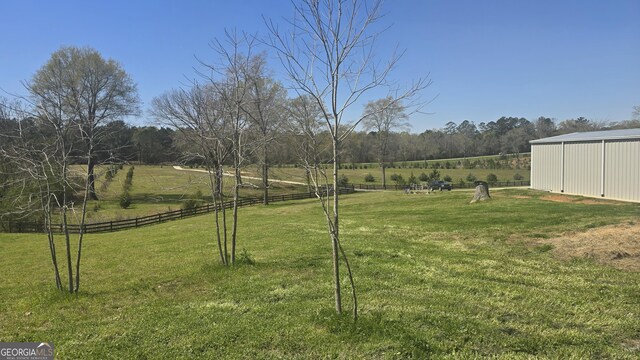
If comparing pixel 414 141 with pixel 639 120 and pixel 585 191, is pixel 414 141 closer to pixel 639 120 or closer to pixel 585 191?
pixel 639 120

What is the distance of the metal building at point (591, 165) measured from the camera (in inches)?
819

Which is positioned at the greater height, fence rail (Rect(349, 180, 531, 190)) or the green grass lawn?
the green grass lawn

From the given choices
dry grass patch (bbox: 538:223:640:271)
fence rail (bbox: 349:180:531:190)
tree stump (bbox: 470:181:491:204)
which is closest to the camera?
dry grass patch (bbox: 538:223:640:271)

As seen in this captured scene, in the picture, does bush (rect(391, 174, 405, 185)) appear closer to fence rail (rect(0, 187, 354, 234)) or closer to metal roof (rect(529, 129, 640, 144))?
metal roof (rect(529, 129, 640, 144))

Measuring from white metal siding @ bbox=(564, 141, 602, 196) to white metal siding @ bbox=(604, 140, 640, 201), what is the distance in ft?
2.06

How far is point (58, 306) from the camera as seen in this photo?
24.7 ft

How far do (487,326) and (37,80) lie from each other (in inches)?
1588

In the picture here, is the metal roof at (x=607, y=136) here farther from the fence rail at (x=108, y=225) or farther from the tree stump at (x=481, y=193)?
the fence rail at (x=108, y=225)

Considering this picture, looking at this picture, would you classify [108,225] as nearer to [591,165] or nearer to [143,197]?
[143,197]

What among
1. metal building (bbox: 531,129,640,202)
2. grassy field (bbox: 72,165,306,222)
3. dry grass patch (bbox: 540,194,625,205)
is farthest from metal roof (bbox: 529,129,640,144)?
grassy field (bbox: 72,165,306,222)

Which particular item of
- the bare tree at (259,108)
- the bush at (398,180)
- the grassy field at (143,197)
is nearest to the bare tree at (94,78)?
the grassy field at (143,197)

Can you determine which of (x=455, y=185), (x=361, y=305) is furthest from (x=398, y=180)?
(x=361, y=305)

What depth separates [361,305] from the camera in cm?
633

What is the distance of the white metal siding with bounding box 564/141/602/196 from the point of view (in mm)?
22812
